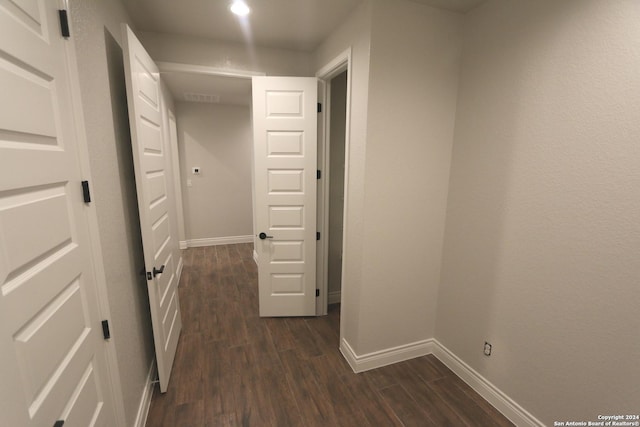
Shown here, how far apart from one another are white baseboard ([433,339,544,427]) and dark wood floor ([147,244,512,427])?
4 centimetres

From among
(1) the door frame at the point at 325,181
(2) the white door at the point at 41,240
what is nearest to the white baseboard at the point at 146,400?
(2) the white door at the point at 41,240

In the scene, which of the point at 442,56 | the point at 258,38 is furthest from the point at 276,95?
the point at 442,56

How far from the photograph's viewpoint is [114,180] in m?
1.46

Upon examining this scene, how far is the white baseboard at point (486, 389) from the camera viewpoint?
65.7 inches

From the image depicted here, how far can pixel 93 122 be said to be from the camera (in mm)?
1242

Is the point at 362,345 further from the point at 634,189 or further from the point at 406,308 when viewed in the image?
the point at 634,189

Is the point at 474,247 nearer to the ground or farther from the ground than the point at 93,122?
nearer to the ground

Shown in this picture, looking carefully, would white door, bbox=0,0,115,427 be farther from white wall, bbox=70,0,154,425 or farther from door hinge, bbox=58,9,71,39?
white wall, bbox=70,0,154,425

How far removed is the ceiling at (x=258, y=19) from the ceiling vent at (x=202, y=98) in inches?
82.0

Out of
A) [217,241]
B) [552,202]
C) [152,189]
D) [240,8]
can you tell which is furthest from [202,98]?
[552,202]

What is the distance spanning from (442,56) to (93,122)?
6.92 feet

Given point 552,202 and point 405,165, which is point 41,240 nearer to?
point 405,165

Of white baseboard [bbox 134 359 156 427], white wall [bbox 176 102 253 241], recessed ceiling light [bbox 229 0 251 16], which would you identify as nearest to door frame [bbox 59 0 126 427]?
white baseboard [bbox 134 359 156 427]

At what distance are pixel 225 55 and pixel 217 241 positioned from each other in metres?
3.65
